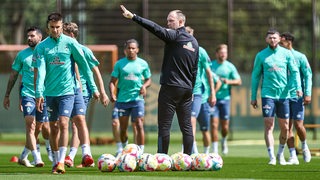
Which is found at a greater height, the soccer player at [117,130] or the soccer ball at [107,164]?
the soccer player at [117,130]

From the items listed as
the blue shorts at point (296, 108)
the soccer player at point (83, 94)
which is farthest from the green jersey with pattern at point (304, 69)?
the soccer player at point (83, 94)

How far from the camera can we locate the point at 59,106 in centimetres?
1529

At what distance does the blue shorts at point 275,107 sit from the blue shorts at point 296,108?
1.56ft

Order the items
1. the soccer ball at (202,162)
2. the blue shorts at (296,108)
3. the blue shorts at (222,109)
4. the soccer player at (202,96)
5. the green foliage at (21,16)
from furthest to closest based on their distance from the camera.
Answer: the green foliage at (21,16)
the blue shorts at (222,109)
the soccer player at (202,96)
the blue shorts at (296,108)
the soccer ball at (202,162)

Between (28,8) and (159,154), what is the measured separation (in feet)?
82.4

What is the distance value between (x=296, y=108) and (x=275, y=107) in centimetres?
72

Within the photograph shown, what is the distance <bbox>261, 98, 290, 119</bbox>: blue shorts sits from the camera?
59.6ft

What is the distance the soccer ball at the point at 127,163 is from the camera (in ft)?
50.8

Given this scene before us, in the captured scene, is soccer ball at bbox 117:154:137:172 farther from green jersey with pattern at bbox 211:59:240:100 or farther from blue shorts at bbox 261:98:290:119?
green jersey with pattern at bbox 211:59:240:100

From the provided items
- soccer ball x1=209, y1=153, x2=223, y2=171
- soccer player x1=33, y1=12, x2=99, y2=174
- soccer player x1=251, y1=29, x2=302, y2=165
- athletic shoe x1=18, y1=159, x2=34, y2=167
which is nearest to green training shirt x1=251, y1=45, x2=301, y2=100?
soccer player x1=251, y1=29, x2=302, y2=165

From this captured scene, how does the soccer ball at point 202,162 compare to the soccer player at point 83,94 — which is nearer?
the soccer player at point 83,94

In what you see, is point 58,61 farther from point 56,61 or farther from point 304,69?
point 304,69

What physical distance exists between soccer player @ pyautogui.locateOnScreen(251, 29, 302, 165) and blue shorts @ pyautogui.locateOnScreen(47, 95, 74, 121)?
4.06m

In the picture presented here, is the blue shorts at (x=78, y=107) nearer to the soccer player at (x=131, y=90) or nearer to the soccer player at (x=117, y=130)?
the soccer player at (x=131, y=90)
